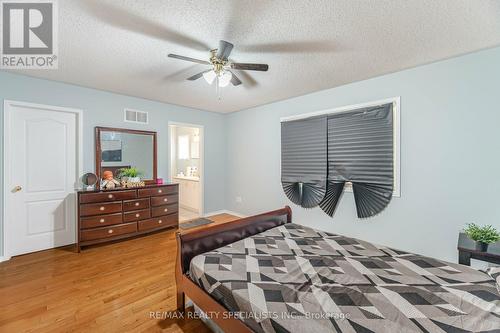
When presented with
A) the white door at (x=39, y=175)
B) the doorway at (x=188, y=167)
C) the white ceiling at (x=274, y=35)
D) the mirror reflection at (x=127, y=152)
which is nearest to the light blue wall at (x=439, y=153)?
the white ceiling at (x=274, y=35)

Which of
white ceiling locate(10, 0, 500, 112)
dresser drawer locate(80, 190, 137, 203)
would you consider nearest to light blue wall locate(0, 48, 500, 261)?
white ceiling locate(10, 0, 500, 112)

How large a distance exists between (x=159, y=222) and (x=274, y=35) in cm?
350

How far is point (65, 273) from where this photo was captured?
8.25ft

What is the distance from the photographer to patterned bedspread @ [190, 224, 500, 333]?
1.07 meters

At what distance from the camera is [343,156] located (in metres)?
3.29

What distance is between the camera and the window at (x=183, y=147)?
5980 mm

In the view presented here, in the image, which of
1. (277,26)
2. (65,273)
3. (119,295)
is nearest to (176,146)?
(65,273)

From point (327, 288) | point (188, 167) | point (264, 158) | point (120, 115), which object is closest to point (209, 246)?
point (327, 288)

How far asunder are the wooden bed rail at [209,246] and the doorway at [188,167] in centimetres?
270

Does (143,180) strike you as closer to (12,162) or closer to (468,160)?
(12,162)

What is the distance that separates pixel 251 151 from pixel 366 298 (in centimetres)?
377

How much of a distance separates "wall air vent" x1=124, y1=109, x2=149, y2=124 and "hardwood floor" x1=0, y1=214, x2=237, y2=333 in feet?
7.31

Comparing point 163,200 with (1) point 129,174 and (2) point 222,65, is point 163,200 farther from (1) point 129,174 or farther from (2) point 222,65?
(2) point 222,65

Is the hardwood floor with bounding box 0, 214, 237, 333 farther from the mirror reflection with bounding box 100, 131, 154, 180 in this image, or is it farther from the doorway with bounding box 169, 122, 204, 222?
the doorway with bounding box 169, 122, 204, 222
